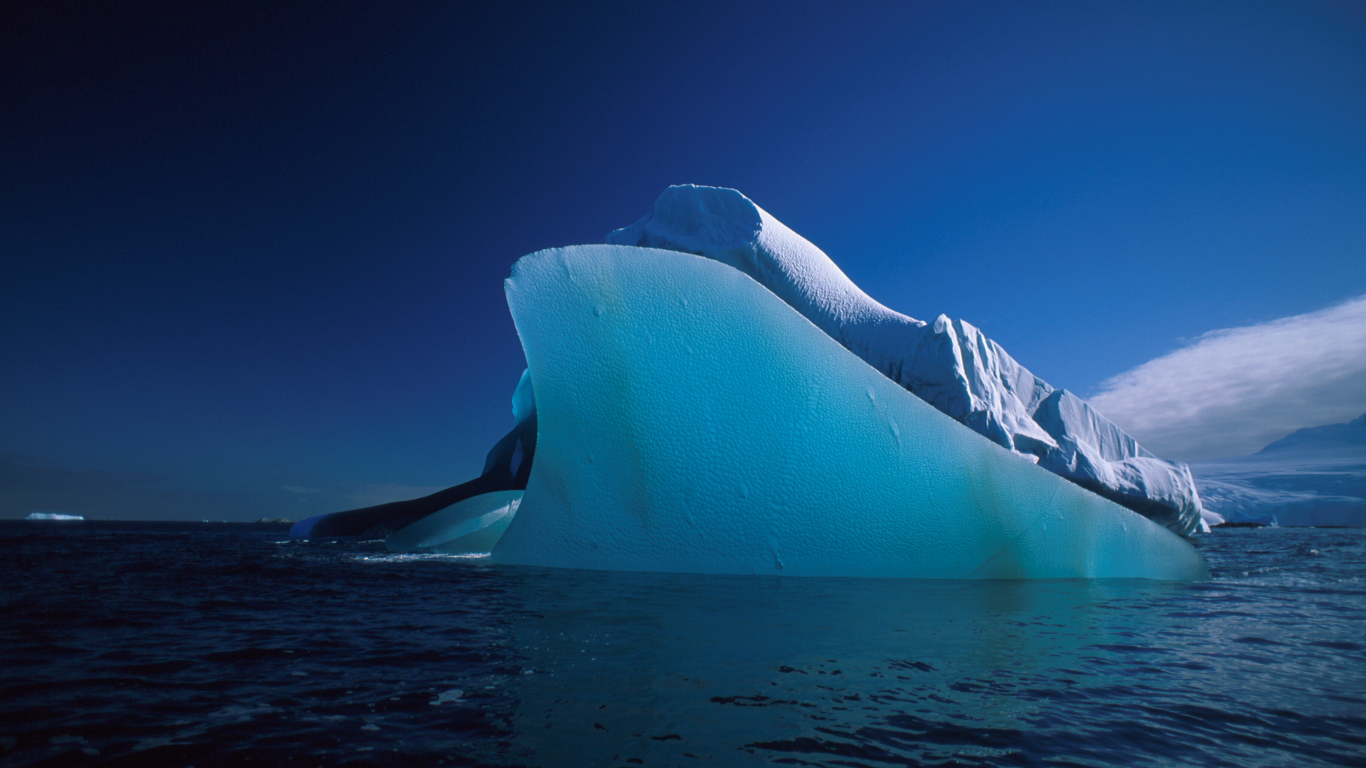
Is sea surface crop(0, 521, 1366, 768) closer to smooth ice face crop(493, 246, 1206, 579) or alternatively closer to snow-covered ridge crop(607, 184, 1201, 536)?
smooth ice face crop(493, 246, 1206, 579)

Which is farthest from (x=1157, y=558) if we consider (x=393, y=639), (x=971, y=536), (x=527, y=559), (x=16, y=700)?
(x=16, y=700)

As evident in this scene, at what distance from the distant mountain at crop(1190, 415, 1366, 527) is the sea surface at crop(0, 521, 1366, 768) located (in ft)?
132

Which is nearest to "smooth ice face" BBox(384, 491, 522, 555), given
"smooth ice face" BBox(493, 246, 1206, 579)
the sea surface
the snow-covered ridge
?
"smooth ice face" BBox(493, 246, 1206, 579)

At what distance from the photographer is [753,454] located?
22.6 ft

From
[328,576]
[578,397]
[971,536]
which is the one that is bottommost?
[328,576]

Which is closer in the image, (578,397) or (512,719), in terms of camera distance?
(512,719)

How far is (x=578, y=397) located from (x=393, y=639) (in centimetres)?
407

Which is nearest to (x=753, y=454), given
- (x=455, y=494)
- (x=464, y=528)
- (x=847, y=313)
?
(x=464, y=528)

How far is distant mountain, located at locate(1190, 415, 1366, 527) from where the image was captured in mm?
34594

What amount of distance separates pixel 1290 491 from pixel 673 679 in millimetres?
50208

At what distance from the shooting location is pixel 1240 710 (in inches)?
97.0

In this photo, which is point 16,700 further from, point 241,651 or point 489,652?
point 489,652

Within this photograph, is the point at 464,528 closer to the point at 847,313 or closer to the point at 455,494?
the point at 455,494

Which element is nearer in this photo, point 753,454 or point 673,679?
point 673,679
